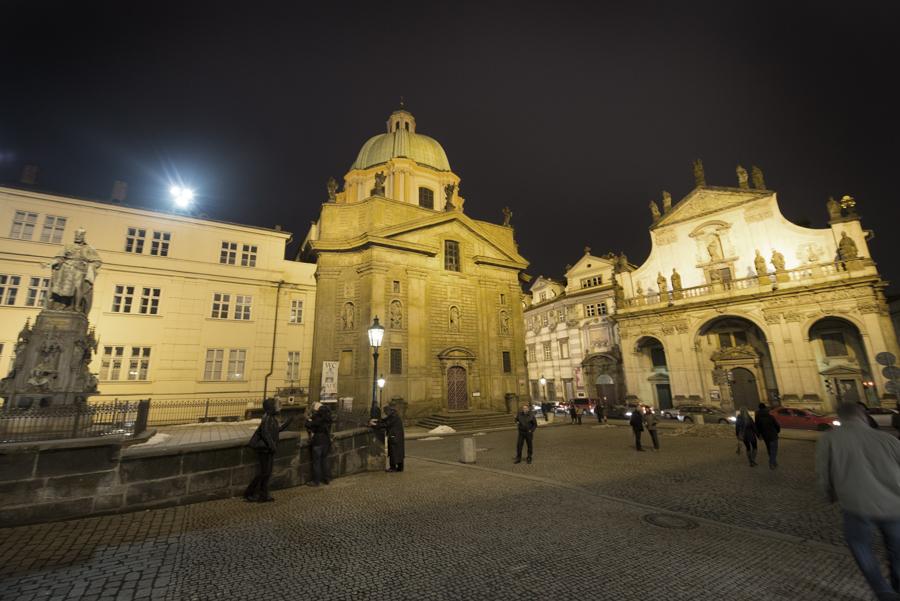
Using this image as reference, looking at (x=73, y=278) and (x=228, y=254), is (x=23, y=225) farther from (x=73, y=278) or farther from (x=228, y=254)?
(x=73, y=278)

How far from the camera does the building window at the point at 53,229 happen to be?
23156 mm

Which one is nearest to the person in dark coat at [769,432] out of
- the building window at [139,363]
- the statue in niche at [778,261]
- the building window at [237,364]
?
the statue in niche at [778,261]

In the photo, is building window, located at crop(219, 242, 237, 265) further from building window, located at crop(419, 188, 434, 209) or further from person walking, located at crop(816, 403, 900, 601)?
person walking, located at crop(816, 403, 900, 601)

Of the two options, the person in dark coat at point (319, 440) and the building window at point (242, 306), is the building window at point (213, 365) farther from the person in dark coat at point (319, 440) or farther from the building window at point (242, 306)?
the person in dark coat at point (319, 440)

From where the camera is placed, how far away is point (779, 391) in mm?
29156

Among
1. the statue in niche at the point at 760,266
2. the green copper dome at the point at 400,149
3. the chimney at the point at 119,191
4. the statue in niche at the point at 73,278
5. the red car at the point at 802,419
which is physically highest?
the green copper dome at the point at 400,149

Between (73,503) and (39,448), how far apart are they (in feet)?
3.48

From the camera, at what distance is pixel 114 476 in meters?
6.64

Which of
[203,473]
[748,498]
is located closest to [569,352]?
[748,498]

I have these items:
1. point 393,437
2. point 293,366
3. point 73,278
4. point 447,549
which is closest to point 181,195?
point 293,366

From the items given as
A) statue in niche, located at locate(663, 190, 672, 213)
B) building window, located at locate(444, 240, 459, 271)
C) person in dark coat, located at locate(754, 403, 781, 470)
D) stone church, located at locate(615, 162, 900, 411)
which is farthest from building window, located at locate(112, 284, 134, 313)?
statue in niche, located at locate(663, 190, 672, 213)

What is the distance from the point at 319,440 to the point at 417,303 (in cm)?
2002

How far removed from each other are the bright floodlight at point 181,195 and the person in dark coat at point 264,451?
31257 millimetres

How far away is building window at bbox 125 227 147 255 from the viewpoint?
24750 millimetres
